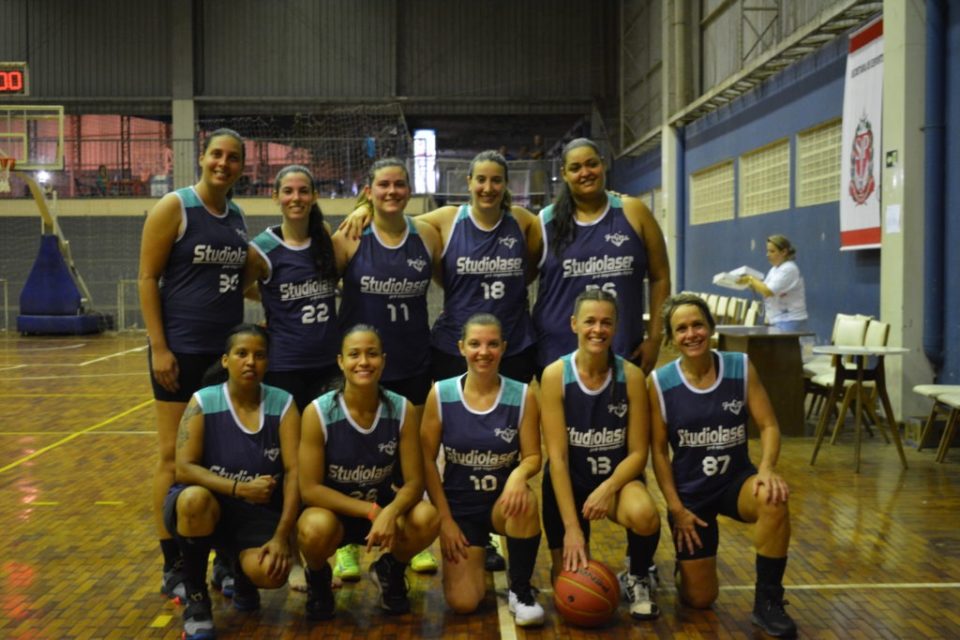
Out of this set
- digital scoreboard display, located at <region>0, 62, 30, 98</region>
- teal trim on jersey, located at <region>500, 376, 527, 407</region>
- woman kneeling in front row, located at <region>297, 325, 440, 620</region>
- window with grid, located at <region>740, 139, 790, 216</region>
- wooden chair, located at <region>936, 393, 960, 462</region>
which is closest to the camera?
woman kneeling in front row, located at <region>297, 325, 440, 620</region>

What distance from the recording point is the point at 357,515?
11.6 feet

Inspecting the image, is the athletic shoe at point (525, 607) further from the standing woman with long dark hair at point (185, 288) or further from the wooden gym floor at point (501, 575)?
the standing woman with long dark hair at point (185, 288)

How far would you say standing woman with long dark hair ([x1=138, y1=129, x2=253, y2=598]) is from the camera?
12.3 ft

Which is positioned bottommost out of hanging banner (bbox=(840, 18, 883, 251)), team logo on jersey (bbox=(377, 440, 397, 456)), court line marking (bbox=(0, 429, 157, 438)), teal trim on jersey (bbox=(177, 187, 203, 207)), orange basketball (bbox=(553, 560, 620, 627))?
court line marking (bbox=(0, 429, 157, 438))

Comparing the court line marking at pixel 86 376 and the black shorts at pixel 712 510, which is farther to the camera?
the court line marking at pixel 86 376

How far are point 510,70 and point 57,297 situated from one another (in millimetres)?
A: 10340

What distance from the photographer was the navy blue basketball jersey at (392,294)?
3.92 m

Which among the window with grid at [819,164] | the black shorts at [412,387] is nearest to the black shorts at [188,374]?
the black shorts at [412,387]

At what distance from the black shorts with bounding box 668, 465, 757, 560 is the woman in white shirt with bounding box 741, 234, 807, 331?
5.14m

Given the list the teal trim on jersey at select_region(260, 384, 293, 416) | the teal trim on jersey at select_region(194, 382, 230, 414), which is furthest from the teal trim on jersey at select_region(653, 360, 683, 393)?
the teal trim on jersey at select_region(194, 382, 230, 414)

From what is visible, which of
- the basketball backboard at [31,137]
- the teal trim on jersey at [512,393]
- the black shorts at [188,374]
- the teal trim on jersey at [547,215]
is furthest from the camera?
the basketball backboard at [31,137]

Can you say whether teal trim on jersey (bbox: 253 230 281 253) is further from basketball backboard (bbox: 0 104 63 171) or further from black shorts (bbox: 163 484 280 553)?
basketball backboard (bbox: 0 104 63 171)

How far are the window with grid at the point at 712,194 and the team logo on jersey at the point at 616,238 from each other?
10.9 m

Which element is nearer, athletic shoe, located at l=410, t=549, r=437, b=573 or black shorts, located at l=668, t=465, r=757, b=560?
black shorts, located at l=668, t=465, r=757, b=560
